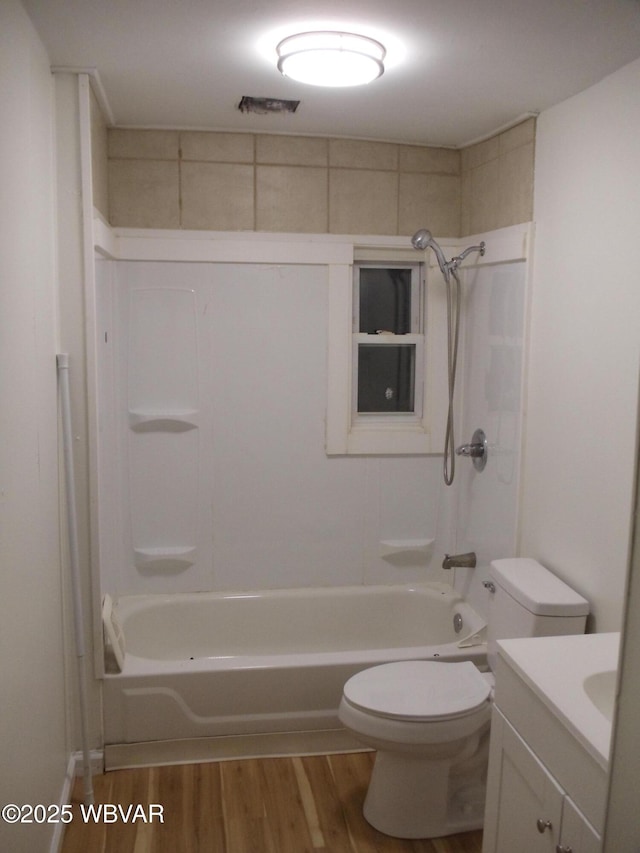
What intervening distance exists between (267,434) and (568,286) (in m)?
1.43

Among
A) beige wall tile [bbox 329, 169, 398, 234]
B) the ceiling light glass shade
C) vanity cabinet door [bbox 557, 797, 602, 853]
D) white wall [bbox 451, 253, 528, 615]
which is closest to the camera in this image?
vanity cabinet door [bbox 557, 797, 602, 853]

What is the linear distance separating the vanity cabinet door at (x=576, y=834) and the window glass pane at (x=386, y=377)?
2083mm

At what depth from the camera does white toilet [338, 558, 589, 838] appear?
7.36 ft

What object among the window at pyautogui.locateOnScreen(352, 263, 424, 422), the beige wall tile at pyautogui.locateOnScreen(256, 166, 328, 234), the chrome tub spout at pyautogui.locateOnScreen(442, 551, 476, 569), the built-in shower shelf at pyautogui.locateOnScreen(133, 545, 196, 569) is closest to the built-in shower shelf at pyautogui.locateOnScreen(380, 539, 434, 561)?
the chrome tub spout at pyautogui.locateOnScreen(442, 551, 476, 569)

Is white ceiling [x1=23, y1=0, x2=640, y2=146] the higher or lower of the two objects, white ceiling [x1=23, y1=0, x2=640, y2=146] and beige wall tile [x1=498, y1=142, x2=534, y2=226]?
the higher

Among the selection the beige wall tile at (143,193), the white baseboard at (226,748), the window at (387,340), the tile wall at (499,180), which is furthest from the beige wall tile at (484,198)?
the white baseboard at (226,748)

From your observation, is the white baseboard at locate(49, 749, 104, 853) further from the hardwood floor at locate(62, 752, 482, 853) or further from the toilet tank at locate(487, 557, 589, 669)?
the toilet tank at locate(487, 557, 589, 669)

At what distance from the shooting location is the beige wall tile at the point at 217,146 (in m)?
3.00

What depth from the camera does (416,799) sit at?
2342 millimetres

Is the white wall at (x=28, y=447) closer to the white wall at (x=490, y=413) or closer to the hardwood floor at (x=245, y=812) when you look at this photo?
the hardwood floor at (x=245, y=812)

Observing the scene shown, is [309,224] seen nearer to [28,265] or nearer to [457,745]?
[28,265]

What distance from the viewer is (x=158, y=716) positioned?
8.77 feet

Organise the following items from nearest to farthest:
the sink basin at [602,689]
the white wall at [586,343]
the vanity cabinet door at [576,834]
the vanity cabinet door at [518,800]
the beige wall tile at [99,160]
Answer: the vanity cabinet door at [576,834], the vanity cabinet door at [518,800], the sink basin at [602,689], the white wall at [586,343], the beige wall tile at [99,160]

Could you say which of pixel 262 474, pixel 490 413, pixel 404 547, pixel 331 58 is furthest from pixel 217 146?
pixel 404 547
